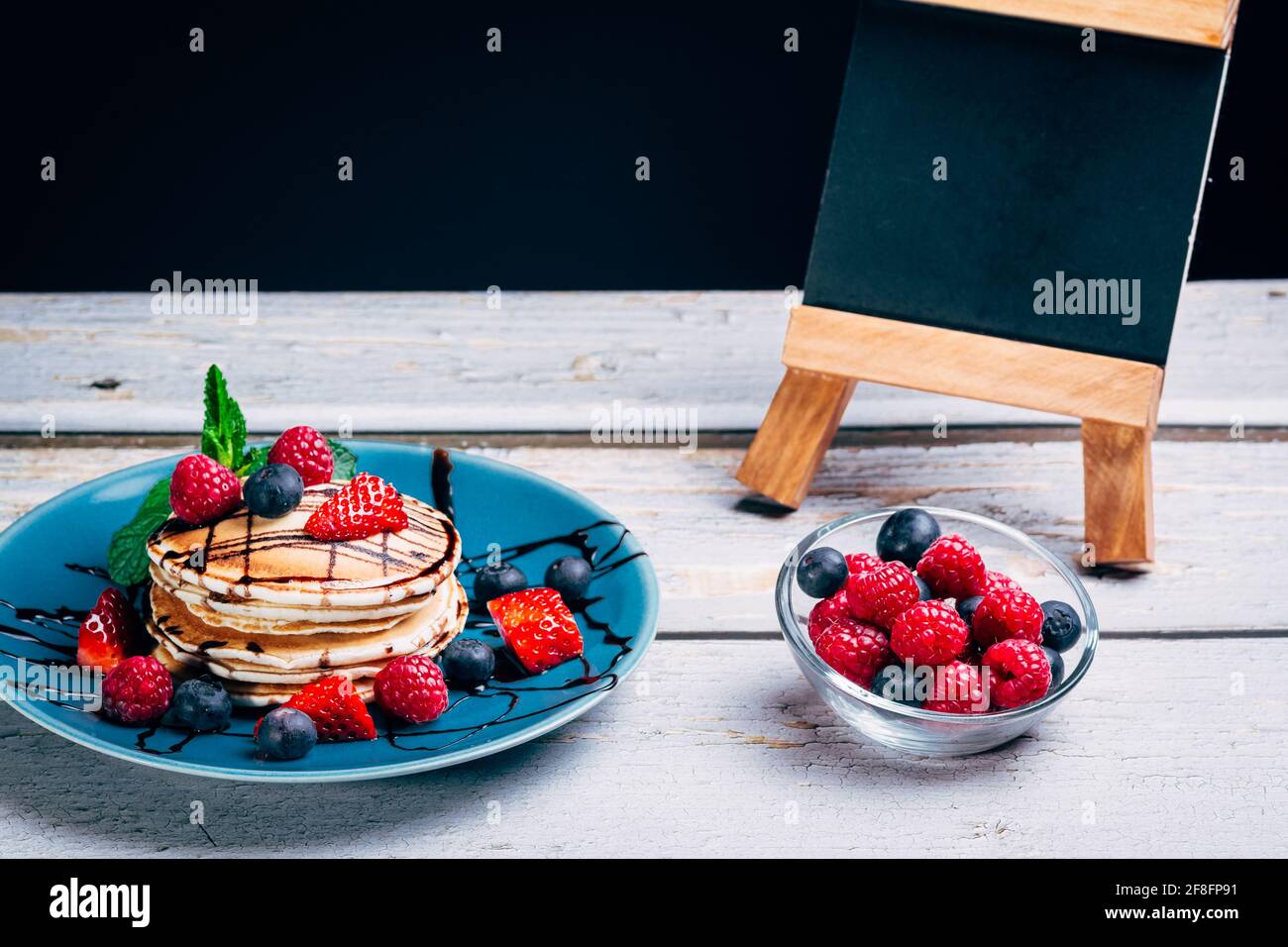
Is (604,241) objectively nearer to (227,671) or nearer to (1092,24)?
(1092,24)

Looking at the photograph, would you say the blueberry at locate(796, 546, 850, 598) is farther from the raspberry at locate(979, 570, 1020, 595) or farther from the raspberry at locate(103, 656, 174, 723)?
the raspberry at locate(103, 656, 174, 723)

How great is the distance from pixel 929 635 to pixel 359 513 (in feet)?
1.88

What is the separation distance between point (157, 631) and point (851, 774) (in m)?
0.69

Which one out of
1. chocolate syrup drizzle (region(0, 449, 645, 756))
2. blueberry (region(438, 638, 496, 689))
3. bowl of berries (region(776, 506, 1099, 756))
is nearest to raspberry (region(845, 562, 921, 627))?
bowl of berries (region(776, 506, 1099, 756))

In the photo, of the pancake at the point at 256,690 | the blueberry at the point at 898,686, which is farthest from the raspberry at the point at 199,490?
the blueberry at the point at 898,686

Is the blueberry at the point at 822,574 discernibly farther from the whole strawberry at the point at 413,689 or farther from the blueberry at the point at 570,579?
the whole strawberry at the point at 413,689

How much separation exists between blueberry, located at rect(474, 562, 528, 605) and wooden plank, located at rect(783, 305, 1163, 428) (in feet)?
1.51

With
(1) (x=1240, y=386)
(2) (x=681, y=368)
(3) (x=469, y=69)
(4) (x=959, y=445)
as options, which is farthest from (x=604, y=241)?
(1) (x=1240, y=386)

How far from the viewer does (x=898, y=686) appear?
1279 millimetres

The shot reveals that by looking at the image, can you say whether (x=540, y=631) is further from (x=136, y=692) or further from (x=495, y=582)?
(x=136, y=692)

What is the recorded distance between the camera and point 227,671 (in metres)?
1.35

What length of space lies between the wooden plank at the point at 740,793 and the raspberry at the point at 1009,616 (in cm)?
13

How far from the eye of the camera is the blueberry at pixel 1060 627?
1348 millimetres

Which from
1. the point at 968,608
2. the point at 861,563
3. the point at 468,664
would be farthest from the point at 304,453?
the point at 968,608
